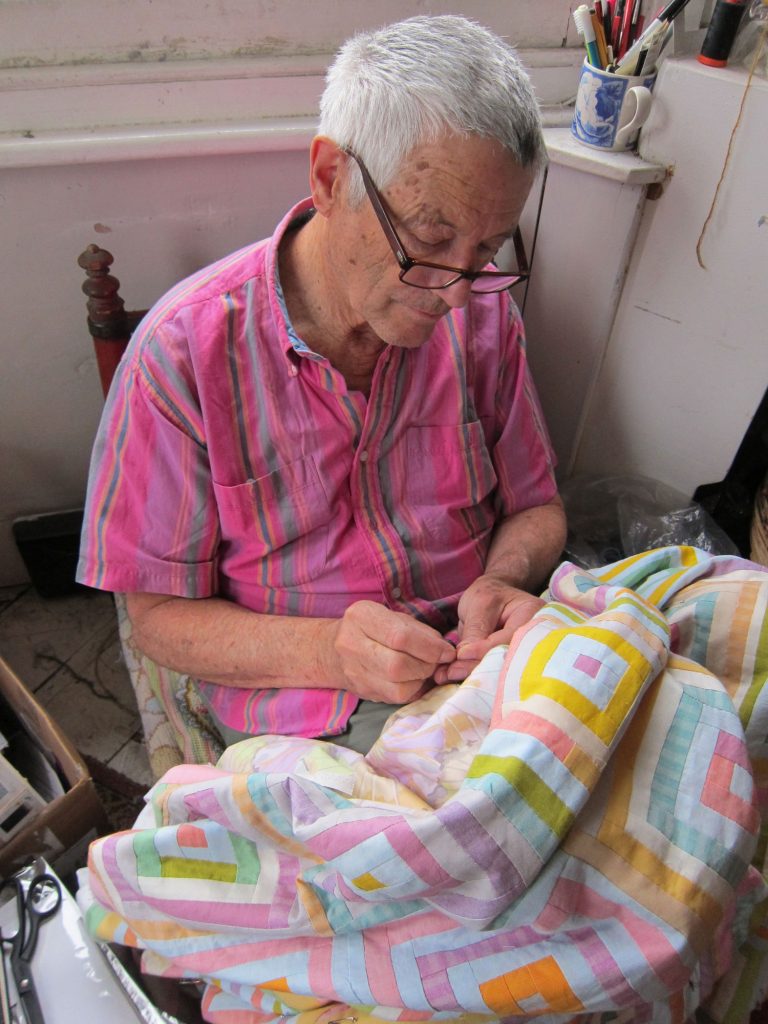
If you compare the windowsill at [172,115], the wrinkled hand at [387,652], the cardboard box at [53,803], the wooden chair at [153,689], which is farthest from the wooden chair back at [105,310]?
the wrinkled hand at [387,652]

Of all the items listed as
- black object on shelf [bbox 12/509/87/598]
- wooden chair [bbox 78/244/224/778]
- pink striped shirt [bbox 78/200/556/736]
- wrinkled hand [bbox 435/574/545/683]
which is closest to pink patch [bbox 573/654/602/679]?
wrinkled hand [bbox 435/574/545/683]

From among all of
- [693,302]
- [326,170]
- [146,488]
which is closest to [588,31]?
[693,302]

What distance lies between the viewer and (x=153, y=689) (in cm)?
127

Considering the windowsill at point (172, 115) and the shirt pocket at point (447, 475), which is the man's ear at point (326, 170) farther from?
the windowsill at point (172, 115)

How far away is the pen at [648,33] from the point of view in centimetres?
102

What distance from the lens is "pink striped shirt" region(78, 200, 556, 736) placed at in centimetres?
92

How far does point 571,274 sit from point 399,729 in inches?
33.4

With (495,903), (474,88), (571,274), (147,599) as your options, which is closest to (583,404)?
(571,274)

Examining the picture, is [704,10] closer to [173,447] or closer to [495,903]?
[173,447]

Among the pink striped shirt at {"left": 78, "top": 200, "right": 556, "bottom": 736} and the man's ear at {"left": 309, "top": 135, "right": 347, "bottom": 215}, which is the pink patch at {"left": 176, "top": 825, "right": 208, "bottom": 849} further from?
the man's ear at {"left": 309, "top": 135, "right": 347, "bottom": 215}

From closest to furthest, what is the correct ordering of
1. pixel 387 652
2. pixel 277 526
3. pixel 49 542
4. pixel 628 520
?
pixel 387 652, pixel 277 526, pixel 628 520, pixel 49 542

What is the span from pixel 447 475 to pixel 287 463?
0.26 meters

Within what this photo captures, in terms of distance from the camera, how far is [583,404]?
1.40m

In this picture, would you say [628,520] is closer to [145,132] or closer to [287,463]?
[287,463]
